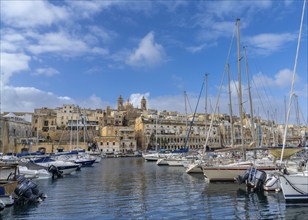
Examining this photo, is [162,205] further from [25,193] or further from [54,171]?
[54,171]

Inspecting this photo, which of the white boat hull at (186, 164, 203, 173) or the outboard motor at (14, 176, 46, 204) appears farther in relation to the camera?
the white boat hull at (186, 164, 203, 173)

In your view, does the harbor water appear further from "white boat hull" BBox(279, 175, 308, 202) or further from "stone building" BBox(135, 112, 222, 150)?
"stone building" BBox(135, 112, 222, 150)

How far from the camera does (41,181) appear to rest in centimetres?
2833

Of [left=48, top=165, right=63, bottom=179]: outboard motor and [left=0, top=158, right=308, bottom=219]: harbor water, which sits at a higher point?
[left=48, top=165, right=63, bottom=179]: outboard motor

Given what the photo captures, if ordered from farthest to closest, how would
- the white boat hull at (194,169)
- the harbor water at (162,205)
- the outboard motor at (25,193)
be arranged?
the white boat hull at (194,169), the outboard motor at (25,193), the harbor water at (162,205)

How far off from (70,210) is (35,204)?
2781mm

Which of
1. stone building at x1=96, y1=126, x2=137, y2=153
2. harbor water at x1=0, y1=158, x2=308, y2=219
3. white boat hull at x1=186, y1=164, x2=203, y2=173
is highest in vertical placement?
stone building at x1=96, y1=126, x2=137, y2=153

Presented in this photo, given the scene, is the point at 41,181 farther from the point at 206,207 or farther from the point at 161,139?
the point at 161,139

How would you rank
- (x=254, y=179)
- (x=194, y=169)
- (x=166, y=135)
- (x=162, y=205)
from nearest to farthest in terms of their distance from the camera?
(x=162, y=205)
(x=254, y=179)
(x=194, y=169)
(x=166, y=135)

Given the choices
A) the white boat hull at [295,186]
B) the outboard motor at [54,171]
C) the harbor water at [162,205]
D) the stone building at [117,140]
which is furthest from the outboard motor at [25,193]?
the stone building at [117,140]

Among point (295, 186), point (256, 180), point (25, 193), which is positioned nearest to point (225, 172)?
point (256, 180)

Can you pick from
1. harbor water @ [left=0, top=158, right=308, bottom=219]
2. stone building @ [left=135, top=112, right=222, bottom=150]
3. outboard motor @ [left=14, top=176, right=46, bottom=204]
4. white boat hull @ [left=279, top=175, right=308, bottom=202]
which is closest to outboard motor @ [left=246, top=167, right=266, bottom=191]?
harbor water @ [left=0, top=158, right=308, bottom=219]

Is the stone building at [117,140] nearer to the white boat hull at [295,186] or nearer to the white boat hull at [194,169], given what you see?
the white boat hull at [194,169]

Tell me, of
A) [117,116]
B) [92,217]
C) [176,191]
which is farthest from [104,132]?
[92,217]
